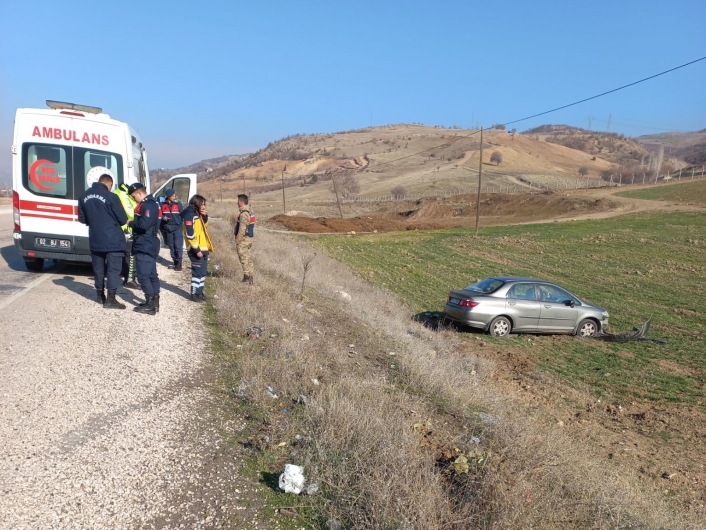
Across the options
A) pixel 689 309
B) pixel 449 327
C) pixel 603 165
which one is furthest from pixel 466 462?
pixel 603 165

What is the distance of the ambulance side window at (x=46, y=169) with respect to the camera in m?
9.98

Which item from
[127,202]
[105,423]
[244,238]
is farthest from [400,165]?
[105,423]

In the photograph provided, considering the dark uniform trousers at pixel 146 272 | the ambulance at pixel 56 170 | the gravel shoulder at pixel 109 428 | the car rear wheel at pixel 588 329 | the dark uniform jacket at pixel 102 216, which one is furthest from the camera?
the car rear wheel at pixel 588 329

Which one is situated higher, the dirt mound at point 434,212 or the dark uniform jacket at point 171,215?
the dark uniform jacket at point 171,215

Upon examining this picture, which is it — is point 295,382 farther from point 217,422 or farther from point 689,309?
point 689,309

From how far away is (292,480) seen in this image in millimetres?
3822

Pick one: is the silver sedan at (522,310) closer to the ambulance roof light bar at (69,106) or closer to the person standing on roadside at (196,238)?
the person standing on roadside at (196,238)

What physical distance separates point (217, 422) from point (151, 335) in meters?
2.80

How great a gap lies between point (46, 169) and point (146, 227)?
3503 millimetres

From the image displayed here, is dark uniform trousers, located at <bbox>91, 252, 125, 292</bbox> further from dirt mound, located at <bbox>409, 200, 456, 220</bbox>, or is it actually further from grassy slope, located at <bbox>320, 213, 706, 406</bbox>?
dirt mound, located at <bbox>409, 200, 456, 220</bbox>

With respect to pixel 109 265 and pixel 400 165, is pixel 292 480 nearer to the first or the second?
pixel 109 265

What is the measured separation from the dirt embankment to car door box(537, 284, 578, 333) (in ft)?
94.1

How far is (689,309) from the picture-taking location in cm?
1738

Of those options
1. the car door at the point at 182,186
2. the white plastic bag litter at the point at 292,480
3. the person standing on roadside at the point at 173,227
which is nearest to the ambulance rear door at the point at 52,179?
the person standing on roadside at the point at 173,227
